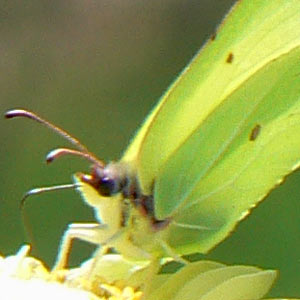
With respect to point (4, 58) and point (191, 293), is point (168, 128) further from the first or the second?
point (4, 58)

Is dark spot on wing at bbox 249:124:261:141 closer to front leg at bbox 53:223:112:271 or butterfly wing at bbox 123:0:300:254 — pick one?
butterfly wing at bbox 123:0:300:254

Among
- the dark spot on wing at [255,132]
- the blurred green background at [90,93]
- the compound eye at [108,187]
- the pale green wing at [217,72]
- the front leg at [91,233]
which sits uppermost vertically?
the pale green wing at [217,72]

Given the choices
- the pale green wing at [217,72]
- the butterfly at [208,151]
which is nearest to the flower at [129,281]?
the butterfly at [208,151]

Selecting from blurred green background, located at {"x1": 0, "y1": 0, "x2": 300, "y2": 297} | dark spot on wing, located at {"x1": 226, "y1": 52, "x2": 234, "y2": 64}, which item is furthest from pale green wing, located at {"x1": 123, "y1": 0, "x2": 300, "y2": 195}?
blurred green background, located at {"x1": 0, "y1": 0, "x2": 300, "y2": 297}

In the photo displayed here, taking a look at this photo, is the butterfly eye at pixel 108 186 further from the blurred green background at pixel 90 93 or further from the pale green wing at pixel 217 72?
the blurred green background at pixel 90 93

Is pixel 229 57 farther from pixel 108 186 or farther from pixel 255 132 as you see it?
pixel 108 186

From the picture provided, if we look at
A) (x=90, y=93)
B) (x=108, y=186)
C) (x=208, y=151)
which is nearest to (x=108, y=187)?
(x=108, y=186)
